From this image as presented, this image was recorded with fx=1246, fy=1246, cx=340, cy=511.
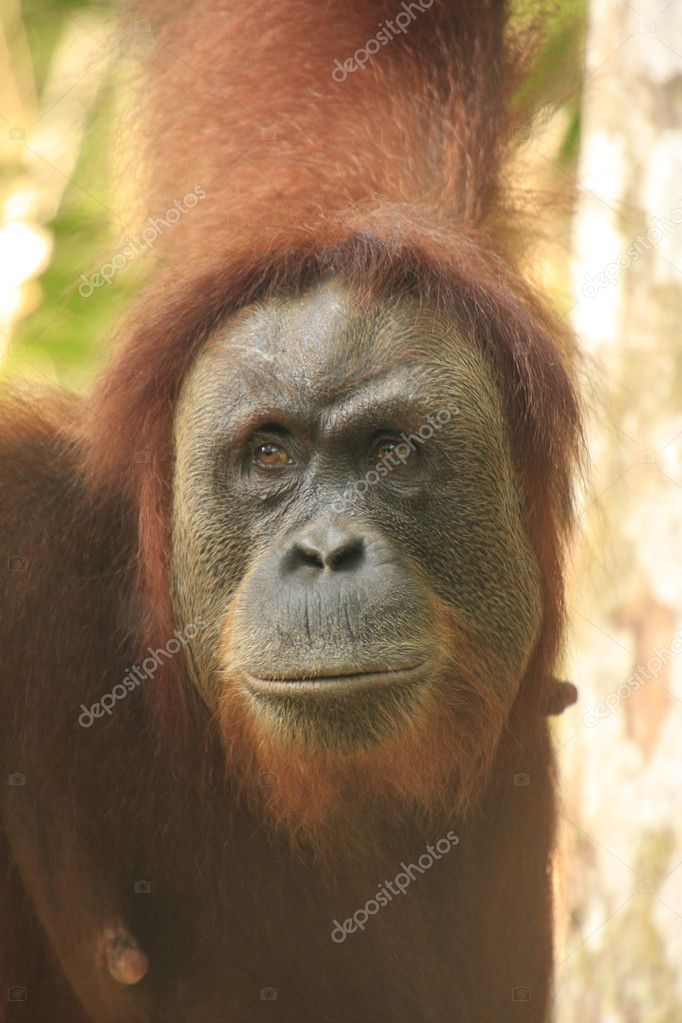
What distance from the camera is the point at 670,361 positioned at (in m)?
3.96

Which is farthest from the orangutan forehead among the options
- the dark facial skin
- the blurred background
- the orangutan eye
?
the blurred background

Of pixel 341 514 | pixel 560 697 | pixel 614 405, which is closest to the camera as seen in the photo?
pixel 341 514

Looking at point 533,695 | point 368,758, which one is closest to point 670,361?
point 533,695

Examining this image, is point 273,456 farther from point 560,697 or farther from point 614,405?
point 614,405

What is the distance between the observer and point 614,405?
13.2 ft

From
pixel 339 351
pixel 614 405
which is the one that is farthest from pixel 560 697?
pixel 614 405

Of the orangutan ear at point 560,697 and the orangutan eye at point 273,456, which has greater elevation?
the orangutan eye at point 273,456

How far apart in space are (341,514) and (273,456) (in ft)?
0.72

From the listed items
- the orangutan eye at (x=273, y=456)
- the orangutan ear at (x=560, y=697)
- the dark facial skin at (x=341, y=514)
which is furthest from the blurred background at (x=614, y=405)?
the orangutan eye at (x=273, y=456)

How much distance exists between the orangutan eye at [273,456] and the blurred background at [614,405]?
1256mm

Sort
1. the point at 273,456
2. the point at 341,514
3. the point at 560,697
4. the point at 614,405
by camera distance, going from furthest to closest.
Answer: the point at 614,405 < the point at 560,697 < the point at 273,456 < the point at 341,514

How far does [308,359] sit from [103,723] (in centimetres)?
98

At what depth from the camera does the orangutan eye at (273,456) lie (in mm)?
2607

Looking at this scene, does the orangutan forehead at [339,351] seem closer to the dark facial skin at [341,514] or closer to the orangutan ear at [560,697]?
the dark facial skin at [341,514]
